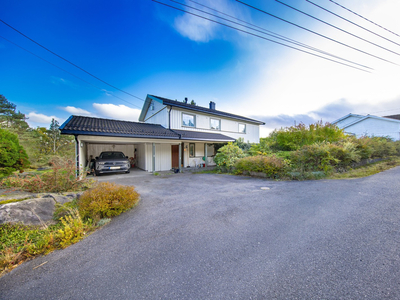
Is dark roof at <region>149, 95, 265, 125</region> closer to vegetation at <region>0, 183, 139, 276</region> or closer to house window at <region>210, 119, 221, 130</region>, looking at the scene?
house window at <region>210, 119, 221, 130</region>

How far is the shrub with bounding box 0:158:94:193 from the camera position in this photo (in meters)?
4.49

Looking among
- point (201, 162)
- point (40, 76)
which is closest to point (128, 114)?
point (40, 76)

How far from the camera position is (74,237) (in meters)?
2.83

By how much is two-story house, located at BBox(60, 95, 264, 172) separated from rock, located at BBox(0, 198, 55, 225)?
468cm

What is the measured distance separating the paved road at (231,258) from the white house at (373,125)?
22.6 m

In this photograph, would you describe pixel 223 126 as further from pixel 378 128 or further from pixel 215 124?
pixel 378 128

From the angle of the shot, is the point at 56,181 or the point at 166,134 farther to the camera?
the point at 166,134

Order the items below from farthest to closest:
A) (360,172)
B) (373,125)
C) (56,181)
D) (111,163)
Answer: (373,125) < (111,163) < (360,172) < (56,181)

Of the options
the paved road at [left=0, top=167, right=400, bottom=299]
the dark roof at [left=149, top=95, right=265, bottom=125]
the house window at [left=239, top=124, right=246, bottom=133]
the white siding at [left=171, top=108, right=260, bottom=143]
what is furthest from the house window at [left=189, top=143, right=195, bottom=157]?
the paved road at [left=0, top=167, right=400, bottom=299]

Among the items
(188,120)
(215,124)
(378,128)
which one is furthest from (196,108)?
(378,128)

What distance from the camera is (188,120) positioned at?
1325cm

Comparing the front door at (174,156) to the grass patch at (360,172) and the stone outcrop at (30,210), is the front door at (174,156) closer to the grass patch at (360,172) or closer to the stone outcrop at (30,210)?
the stone outcrop at (30,210)

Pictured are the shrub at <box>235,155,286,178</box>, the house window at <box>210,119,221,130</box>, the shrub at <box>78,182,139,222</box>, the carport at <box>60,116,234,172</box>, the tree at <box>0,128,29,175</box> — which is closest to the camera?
the shrub at <box>78,182,139,222</box>

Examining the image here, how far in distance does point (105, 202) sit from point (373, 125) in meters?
34.2
